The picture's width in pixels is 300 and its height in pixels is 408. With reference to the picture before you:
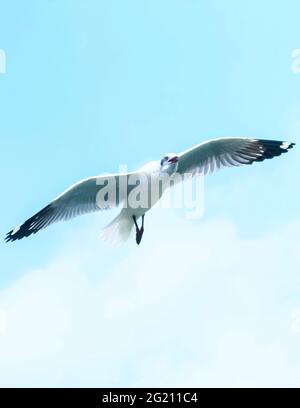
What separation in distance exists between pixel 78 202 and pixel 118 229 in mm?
373

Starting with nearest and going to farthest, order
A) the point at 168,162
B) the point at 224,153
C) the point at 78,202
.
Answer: the point at 168,162
the point at 78,202
the point at 224,153

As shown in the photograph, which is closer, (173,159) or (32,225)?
(173,159)

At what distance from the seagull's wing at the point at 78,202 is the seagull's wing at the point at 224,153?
1.77ft

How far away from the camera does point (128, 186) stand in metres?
6.89

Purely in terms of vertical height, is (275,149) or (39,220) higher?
(275,149)

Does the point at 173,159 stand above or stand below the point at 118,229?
above

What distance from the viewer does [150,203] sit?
6945mm

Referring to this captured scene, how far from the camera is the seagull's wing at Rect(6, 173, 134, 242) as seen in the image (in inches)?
269

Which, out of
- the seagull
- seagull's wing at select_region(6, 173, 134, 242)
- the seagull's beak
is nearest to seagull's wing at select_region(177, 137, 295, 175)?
the seagull

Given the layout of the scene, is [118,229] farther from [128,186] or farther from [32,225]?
[32,225]

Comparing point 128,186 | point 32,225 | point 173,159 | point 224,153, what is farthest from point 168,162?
point 32,225
